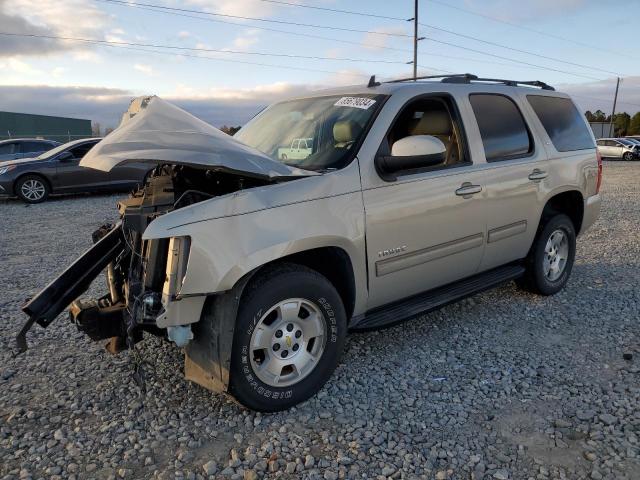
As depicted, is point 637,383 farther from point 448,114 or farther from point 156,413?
point 156,413

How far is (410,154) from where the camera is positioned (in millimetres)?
3352

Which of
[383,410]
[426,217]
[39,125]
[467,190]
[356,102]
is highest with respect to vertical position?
[39,125]

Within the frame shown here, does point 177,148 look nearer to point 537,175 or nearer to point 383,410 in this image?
point 383,410

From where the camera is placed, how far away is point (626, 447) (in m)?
2.71

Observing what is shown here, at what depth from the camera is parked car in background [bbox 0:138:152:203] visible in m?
11.9

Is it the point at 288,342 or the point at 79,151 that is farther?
the point at 79,151

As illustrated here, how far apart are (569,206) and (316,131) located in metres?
3.10

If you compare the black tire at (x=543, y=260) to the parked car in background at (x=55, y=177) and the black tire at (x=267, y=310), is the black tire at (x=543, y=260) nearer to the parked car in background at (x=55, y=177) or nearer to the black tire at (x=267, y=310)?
the black tire at (x=267, y=310)

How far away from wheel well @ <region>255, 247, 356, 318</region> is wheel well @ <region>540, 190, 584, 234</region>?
260 centimetres

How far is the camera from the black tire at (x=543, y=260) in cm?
484

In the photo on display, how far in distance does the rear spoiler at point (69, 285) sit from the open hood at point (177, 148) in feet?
1.86

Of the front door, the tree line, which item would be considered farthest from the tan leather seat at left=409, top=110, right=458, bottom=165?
the tree line

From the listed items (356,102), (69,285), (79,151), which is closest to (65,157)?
(79,151)

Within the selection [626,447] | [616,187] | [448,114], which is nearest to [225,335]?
[626,447]
